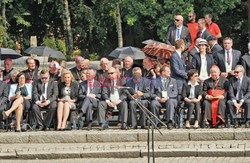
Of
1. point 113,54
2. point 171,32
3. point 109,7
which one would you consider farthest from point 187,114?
point 109,7

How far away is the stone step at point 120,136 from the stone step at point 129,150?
9.7 inches

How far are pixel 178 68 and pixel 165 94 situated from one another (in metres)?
1.01

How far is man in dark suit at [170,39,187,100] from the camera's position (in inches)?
936

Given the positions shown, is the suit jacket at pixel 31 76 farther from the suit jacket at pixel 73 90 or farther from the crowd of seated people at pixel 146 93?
the suit jacket at pixel 73 90

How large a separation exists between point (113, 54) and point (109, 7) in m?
22.2

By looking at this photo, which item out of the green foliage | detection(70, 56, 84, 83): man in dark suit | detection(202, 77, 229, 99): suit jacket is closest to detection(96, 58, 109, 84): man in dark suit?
detection(70, 56, 84, 83): man in dark suit

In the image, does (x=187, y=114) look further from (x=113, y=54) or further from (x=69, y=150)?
(x=113, y=54)

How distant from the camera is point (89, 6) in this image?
52.4m

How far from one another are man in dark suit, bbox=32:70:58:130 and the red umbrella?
2.75 meters

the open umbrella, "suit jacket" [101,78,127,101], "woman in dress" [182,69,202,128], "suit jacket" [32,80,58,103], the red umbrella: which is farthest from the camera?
the open umbrella

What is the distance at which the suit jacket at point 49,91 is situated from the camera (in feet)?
77.3

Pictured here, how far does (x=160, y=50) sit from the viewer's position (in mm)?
25062

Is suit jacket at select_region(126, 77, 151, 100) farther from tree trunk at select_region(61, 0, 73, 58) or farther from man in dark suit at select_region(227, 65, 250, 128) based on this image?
tree trunk at select_region(61, 0, 73, 58)

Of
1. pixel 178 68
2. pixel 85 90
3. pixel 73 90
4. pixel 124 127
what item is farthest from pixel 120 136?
pixel 178 68
